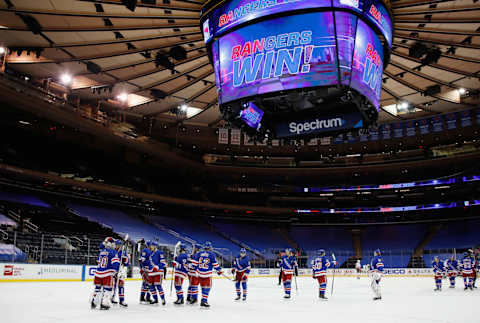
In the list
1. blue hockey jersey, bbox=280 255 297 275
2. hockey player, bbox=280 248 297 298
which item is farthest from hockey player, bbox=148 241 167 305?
blue hockey jersey, bbox=280 255 297 275

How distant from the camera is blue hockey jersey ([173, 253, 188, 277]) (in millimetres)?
13109

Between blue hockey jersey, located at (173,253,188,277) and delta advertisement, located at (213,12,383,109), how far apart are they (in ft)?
20.2

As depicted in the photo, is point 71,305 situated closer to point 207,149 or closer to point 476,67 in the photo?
point 476,67

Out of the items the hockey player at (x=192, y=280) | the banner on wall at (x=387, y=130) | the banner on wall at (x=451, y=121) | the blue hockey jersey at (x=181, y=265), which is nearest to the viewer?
the hockey player at (x=192, y=280)

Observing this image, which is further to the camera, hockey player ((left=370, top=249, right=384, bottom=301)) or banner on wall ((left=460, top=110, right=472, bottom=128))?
banner on wall ((left=460, top=110, right=472, bottom=128))

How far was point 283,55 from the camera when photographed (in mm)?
13914

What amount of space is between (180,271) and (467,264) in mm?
16119

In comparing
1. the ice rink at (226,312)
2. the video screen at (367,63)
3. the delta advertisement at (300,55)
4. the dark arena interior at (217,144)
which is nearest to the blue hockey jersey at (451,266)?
the dark arena interior at (217,144)

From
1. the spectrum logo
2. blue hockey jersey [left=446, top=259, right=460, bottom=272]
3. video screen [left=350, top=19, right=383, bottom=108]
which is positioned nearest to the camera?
video screen [left=350, top=19, right=383, bottom=108]

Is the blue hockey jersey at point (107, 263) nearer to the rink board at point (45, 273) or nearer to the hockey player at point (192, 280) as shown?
the hockey player at point (192, 280)

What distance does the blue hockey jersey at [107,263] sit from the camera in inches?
433

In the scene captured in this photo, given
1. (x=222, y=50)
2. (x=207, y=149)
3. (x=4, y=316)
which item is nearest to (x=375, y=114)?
(x=222, y=50)

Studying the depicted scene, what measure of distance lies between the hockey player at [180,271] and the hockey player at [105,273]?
2283 millimetres

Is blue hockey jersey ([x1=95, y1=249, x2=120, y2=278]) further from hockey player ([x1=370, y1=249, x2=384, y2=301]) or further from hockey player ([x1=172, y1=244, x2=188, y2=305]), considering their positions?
hockey player ([x1=370, y1=249, x2=384, y2=301])
